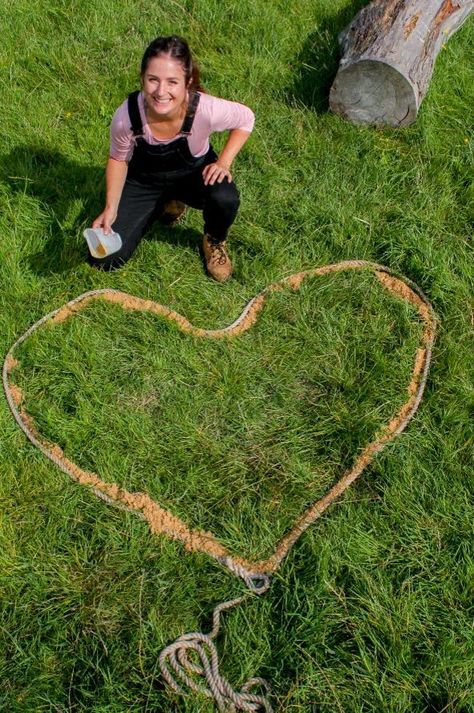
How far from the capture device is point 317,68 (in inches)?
189

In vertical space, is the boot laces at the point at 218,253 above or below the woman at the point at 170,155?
below

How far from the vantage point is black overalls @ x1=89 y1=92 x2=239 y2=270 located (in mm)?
3359

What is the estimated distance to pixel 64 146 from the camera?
4289 mm

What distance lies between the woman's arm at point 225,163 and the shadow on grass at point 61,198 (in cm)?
68

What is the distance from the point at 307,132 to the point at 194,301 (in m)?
1.61

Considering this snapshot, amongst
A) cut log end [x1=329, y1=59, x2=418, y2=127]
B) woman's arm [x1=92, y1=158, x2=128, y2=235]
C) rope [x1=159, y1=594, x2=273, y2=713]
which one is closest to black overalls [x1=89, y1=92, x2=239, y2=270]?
woman's arm [x1=92, y1=158, x2=128, y2=235]

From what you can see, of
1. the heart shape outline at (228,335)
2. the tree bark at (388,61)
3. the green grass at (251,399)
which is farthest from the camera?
the tree bark at (388,61)

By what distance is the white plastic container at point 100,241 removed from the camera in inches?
123

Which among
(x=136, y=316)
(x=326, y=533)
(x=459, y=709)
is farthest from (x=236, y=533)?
(x=136, y=316)

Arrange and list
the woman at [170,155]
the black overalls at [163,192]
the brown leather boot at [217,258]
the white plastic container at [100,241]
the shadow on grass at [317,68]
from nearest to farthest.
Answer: the woman at [170,155]
the white plastic container at [100,241]
the black overalls at [163,192]
the brown leather boot at [217,258]
the shadow on grass at [317,68]

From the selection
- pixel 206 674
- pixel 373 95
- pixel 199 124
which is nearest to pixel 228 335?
pixel 199 124

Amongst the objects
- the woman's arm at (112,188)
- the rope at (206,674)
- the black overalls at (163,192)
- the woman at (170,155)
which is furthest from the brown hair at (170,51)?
the rope at (206,674)

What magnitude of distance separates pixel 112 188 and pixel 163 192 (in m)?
0.32

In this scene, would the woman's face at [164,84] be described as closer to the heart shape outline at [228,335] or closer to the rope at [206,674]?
the heart shape outline at [228,335]
